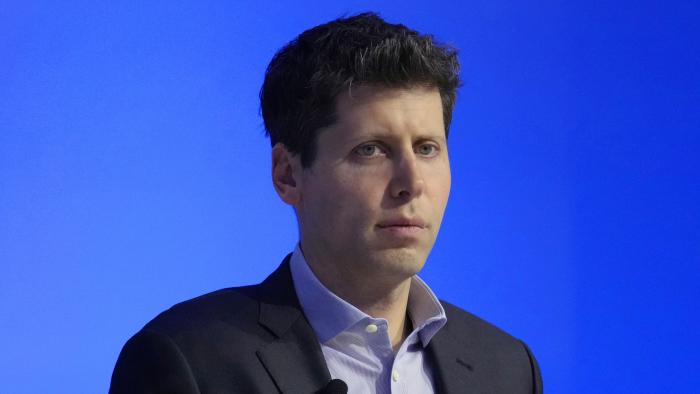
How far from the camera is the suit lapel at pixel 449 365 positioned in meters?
1.80

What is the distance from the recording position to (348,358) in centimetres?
173

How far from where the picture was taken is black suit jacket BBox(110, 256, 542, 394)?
163cm

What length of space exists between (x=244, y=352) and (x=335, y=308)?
0.16 metres

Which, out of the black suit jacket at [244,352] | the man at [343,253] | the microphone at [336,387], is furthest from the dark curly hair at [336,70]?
the microphone at [336,387]

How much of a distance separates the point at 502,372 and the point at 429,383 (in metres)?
0.18

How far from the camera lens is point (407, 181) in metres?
1.66

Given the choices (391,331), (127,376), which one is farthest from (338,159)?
(127,376)

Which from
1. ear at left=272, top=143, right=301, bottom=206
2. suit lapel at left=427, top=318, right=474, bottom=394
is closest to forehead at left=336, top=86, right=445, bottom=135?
ear at left=272, top=143, right=301, bottom=206

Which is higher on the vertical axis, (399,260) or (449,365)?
(399,260)

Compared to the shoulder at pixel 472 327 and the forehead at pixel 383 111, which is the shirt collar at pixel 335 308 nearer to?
the shoulder at pixel 472 327

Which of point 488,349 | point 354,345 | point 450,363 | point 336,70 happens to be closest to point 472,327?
point 488,349

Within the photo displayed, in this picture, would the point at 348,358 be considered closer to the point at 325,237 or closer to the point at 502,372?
the point at 325,237

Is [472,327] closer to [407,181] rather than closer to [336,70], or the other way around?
[407,181]

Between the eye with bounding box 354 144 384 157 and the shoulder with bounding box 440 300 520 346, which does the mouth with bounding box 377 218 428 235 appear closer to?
the eye with bounding box 354 144 384 157
